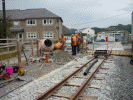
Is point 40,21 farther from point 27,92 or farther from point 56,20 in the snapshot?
point 27,92

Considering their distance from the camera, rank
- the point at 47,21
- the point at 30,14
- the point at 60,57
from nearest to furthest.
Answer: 1. the point at 60,57
2. the point at 47,21
3. the point at 30,14

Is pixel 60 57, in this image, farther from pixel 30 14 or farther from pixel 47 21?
pixel 30 14

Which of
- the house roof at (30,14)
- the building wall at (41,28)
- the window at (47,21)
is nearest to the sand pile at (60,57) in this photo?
the building wall at (41,28)

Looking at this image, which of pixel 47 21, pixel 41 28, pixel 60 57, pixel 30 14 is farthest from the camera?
pixel 30 14

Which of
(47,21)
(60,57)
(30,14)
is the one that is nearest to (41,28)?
(47,21)

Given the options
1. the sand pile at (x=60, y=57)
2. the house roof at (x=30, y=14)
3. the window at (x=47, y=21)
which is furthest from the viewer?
the house roof at (x=30, y=14)

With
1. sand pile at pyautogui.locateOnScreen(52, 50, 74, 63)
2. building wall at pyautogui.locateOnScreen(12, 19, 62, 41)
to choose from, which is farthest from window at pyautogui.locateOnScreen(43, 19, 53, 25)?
sand pile at pyautogui.locateOnScreen(52, 50, 74, 63)

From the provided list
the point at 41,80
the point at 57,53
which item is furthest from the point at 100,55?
the point at 41,80

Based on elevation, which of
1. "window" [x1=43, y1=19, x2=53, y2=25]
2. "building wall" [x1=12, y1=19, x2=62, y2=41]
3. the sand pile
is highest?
"window" [x1=43, y1=19, x2=53, y2=25]

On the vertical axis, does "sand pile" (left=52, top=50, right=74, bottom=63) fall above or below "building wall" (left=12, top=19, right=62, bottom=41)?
below

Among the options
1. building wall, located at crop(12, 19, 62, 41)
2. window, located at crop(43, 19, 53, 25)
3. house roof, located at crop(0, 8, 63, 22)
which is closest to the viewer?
building wall, located at crop(12, 19, 62, 41)

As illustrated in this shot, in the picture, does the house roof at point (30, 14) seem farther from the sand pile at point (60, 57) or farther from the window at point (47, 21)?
the sand pile at point (60, 57)

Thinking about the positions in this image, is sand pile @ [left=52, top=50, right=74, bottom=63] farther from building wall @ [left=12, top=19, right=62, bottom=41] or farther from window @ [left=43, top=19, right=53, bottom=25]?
window @ [left=43, top=19, right=53, bottom=25]

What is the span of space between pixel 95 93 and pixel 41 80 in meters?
2.67
